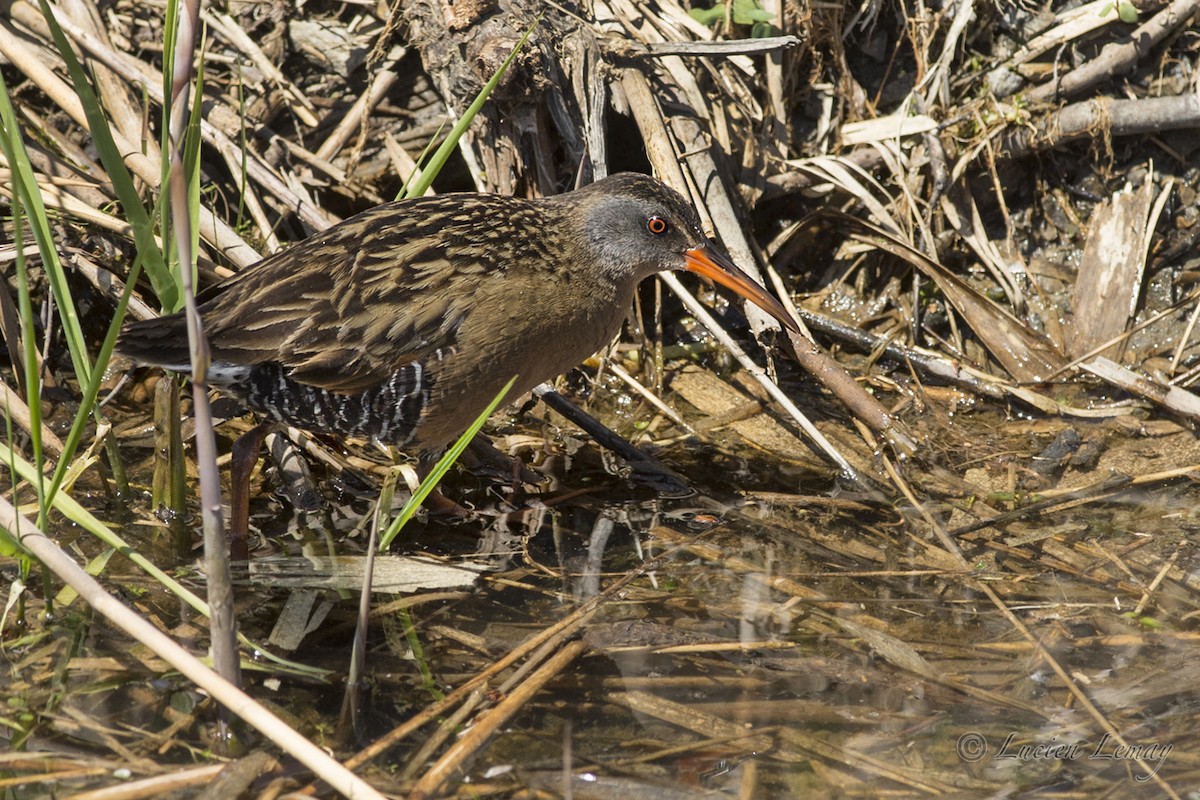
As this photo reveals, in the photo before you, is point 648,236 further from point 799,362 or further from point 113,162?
point 113,162

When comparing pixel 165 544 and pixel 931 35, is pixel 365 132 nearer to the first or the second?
pixel 165 544

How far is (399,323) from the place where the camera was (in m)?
3.22

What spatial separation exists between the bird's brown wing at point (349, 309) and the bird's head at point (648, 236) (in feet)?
1.68

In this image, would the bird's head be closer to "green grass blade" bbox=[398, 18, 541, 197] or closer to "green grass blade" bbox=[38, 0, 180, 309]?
"green grass blade" bbox=[398, 18, 541, 197]

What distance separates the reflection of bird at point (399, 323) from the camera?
10.5 feet

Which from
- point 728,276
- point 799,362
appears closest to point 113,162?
point 728,276

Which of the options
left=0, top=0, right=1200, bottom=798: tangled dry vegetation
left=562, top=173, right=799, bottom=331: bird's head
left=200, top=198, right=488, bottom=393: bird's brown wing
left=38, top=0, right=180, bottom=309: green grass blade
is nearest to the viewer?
left=38, top=0, right=180, bottom=309: green grass blade

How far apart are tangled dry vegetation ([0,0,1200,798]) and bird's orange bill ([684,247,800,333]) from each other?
0.26 meters

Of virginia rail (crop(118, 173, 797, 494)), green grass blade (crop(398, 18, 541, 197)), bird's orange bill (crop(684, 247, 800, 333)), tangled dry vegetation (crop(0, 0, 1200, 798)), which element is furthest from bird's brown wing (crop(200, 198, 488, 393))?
bird's orange bill (crop(684, 247, 800, 333))

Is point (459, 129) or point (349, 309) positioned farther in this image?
point (349, 309)

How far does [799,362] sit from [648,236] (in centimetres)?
70

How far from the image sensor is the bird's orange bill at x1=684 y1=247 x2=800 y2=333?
150 inches

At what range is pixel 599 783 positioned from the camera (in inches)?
101

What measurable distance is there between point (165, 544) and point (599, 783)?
1524 mm
